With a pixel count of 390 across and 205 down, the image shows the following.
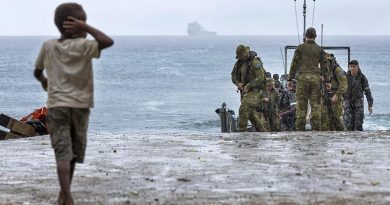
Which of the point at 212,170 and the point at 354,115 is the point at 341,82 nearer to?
the point at 354,115

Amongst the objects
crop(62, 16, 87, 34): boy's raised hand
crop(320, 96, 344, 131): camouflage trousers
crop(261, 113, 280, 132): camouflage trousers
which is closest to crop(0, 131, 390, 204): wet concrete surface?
crop(62, 16, 87, 34): boy's raised hand

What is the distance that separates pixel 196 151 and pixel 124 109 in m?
49.8

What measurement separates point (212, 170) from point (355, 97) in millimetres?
7663

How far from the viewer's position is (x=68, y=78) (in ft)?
23.1

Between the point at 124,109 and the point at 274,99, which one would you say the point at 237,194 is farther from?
the point at 124,109

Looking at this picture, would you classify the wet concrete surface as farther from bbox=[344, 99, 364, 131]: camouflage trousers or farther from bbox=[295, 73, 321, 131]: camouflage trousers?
bbox=[344, 99, 364, 131]: camouflage trousers

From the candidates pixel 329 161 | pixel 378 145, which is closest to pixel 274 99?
pixel 378 145

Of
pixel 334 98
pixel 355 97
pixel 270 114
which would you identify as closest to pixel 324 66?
pixel 334 98

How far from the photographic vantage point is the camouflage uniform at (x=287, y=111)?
19312 mm

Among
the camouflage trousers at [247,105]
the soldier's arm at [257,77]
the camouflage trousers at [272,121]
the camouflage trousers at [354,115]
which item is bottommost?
the camouflage trousers at [272,121]

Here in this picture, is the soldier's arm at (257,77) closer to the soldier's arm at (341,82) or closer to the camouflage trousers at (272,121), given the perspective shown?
the soldier's arm at (341,82)

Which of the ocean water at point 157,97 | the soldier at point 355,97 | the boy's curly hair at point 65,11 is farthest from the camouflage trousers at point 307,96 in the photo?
the ocean water at point 157,97

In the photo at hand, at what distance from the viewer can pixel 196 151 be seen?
11.5 meters

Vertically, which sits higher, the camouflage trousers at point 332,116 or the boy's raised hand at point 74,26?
the boy's raised hand at point 74,26
